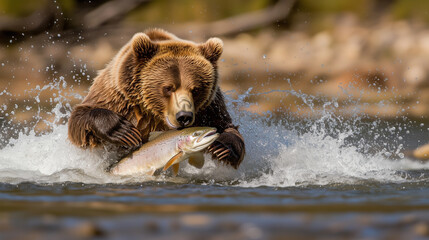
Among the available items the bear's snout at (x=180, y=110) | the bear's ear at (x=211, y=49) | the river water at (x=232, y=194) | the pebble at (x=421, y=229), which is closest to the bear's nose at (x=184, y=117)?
the bear's snout at (x=180, y=110)

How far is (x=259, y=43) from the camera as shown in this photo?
17.5m

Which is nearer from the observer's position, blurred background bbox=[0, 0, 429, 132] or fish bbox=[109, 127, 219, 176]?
fish bbox=[109, 127, 219, 176]

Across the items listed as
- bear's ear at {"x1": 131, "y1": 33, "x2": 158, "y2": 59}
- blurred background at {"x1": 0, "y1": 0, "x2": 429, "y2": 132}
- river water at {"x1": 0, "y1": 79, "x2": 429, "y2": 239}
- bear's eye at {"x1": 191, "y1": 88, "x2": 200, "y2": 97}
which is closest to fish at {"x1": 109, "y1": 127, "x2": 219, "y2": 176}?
river water at {"x1": 0, "y1": 79, "x2": 429, "y2": 239}

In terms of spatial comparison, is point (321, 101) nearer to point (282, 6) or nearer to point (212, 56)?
point (282, 6)

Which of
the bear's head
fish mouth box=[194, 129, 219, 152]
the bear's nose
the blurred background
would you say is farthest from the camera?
the blurred background

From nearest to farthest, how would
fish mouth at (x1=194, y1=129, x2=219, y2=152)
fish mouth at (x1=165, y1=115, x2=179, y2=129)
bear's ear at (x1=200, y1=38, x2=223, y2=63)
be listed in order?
fish mouth at (x1=194, y1=129, x2=219, y2=152) → fish mouth at (x1=165, y1=115, x2=179, y2=129) → bear's ear at (x1=200, y1=38, x2=223, y2=63)

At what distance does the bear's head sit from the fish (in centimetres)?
34

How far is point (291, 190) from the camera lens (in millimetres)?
5359

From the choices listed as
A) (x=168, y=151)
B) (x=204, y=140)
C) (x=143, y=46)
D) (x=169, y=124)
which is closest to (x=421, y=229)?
(x=204, y=140)

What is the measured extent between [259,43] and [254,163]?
35.0ft

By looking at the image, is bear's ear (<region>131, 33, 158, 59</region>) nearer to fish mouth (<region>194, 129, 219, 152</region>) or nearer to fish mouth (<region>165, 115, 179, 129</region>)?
fish mouth (<region>165, 115, 179, 129</region>)

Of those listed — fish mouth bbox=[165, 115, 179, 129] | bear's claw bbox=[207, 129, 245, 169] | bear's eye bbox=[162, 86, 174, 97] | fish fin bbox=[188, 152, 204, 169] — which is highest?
bear's eye bbox=[162, 86, 174, 97]

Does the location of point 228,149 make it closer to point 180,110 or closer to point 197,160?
point 197,160

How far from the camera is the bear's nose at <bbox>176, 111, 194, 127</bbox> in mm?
5836
